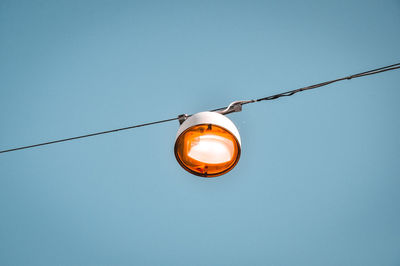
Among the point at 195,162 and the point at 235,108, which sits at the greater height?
the point at 235,108

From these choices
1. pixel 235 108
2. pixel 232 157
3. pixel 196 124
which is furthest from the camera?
pixel 235 108

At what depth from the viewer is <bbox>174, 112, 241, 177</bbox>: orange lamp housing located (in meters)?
1.62

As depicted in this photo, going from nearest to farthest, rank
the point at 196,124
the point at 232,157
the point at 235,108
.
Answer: the point at 196,124 → the point at 232,157 → the point at 235,108

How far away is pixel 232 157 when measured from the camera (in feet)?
5.60

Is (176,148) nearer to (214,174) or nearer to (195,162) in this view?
(195,162)

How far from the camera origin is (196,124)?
1.59 metres

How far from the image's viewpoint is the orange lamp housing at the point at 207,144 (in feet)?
5.32

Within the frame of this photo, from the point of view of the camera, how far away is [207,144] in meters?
1.70

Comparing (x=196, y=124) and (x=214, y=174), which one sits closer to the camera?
(x=196, y=124)

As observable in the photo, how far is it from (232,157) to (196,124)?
11.6 inches

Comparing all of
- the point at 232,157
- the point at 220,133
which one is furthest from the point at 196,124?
the point at 232,157

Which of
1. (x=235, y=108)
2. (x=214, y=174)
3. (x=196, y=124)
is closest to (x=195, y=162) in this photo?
(x=214, y=174)

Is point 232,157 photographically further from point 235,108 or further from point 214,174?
point 235,108

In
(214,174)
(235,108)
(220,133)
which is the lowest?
(214,174)
